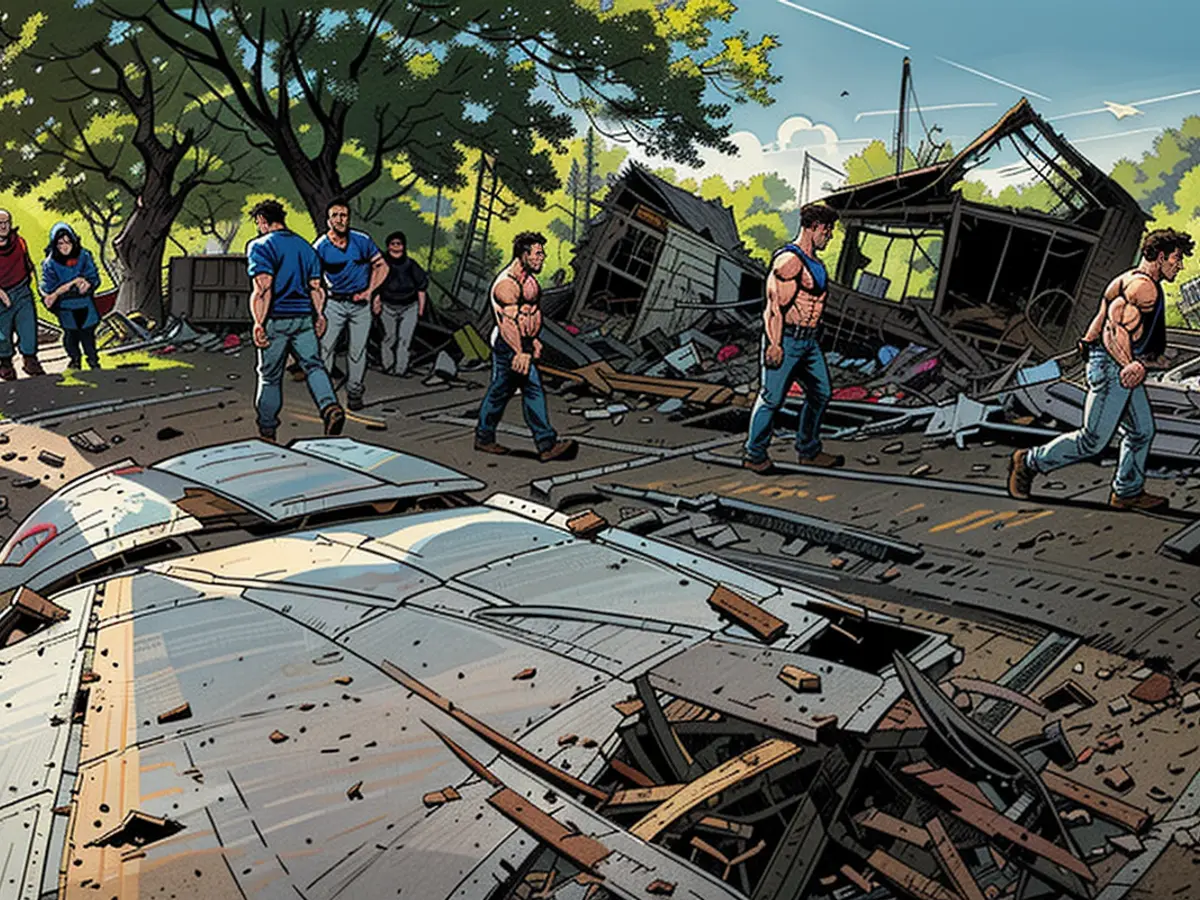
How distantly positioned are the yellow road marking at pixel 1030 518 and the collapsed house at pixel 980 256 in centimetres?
310

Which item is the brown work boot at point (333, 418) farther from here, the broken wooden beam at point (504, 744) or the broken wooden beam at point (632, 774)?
the broken wooden beam at point (632, 774)

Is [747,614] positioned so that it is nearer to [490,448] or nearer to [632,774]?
[632,774]

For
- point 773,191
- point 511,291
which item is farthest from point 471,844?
point 773,191

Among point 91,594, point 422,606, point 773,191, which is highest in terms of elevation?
point 773,191

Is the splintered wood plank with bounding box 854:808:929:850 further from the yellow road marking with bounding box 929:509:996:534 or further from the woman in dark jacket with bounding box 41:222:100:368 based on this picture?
the woman in dark jacket with bounding box 41:222:100:368

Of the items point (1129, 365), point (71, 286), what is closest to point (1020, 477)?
point (1129, 365)

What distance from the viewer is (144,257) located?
31.5ft

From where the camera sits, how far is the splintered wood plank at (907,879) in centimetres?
258

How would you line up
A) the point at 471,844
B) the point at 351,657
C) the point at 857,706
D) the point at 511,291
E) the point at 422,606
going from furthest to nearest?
the point at 511,291
the point at 422,606
the point at 351,657
the point at 857,706
the point at 471,844

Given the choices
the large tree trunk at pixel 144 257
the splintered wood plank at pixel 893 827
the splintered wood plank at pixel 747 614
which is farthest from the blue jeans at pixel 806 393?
the large tree trunk at pixel 144 257

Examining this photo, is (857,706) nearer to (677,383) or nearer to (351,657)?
(351,657)

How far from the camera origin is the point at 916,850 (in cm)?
271

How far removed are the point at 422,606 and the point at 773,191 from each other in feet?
19.9

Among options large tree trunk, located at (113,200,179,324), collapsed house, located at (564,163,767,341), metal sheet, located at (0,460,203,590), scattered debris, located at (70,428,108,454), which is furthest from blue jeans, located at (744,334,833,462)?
large tree trunk, located at (113,200,179,324)
